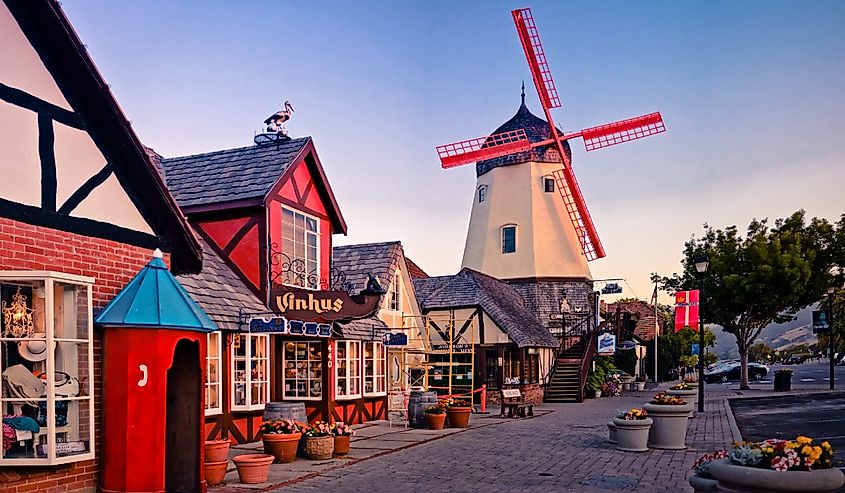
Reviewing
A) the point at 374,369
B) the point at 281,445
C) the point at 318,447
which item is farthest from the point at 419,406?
the point at 281,445

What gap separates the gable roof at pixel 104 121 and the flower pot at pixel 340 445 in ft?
16.4

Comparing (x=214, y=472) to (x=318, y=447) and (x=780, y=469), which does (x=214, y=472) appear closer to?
(x=318, y=447)

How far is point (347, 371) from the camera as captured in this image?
2028 centimetres

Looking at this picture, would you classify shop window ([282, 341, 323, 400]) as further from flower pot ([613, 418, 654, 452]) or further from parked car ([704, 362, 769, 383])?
parked car ([704, 362, 769, 383])

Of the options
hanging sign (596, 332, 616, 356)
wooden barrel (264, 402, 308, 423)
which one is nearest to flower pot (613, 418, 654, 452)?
wooden barrel (264, 402, 308, 423)

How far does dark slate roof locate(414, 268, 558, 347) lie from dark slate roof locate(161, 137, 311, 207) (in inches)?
533

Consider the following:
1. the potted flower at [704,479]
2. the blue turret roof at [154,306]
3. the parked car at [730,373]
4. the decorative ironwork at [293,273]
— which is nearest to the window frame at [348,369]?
the decorative ironwork at [293,273]

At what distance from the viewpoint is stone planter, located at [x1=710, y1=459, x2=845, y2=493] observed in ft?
21.8

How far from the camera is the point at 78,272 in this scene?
952 centimetres

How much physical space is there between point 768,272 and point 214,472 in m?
27.4

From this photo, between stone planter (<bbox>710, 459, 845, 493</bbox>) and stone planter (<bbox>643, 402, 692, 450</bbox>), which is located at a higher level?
stone planter (<bbox>710, 459, 845, 493</bbox>)

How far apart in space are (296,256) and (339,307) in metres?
2.45

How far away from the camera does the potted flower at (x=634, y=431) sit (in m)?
15.6

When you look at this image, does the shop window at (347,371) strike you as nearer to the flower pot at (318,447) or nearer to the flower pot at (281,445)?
the flower pot at (318,447)
